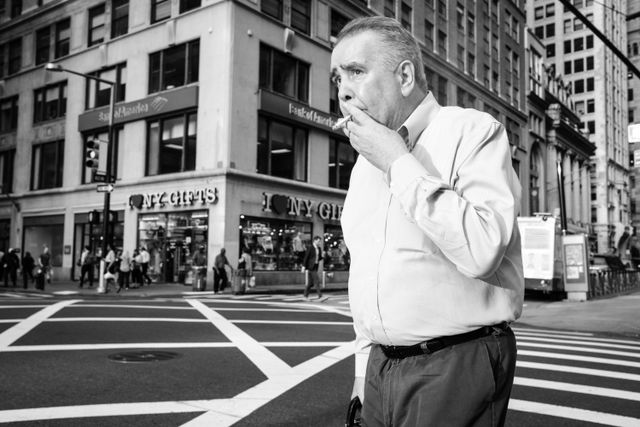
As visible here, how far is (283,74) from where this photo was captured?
28.7m

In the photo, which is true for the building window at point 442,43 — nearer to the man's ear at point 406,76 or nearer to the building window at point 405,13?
the building window at point 405,13

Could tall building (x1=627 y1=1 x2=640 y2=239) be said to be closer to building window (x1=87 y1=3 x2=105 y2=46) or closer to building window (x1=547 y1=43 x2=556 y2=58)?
building window (x1=547 y1=43 x2=556 y2=58)

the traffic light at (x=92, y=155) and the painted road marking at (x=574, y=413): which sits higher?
the traffic light at (x=92, y=155)

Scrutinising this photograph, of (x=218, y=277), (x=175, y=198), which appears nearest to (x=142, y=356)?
(x=218, y=277)

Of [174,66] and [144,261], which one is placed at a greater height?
[174,66]

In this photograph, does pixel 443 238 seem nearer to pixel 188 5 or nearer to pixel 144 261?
pixel 144 261

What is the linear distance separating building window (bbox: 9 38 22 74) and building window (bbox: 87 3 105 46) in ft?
24.1

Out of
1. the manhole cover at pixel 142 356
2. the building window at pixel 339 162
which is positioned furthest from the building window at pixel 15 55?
the manhole cover at pixel 142 356

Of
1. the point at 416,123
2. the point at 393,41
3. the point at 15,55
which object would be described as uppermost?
the point at 15,55

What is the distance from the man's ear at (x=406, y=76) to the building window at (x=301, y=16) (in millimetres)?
28870

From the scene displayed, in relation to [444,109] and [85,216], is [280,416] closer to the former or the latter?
[444,109]

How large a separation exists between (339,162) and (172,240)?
34.2ft

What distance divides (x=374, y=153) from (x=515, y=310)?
654 millimetres

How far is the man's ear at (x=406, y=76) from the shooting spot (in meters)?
1.83
